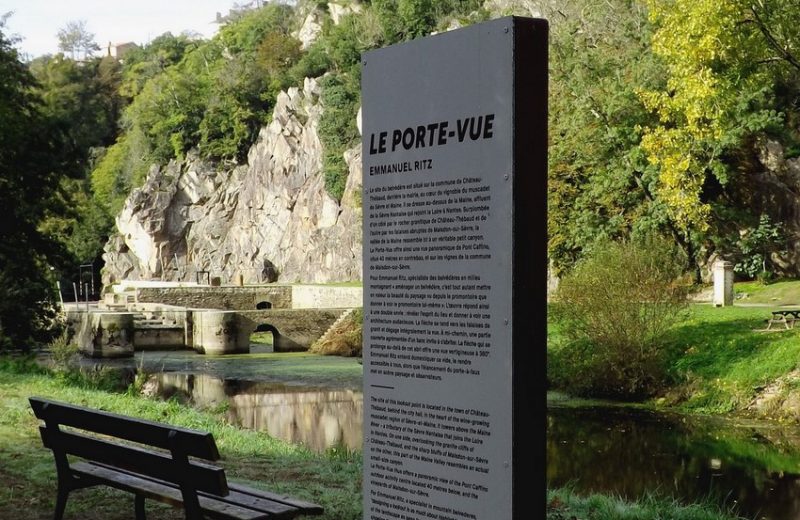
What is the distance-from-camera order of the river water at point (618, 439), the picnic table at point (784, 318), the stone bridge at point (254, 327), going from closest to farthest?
the river water at point (618, 439) → the picnic table at point (784, 318) → the stone bridge at point (254, 327)

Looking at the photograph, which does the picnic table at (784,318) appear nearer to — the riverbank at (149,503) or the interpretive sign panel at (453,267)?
the riverbank at (149,503)

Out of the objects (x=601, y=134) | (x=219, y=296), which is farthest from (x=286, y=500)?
(x=219, y=296)

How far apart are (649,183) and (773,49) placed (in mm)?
13162

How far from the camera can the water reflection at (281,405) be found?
17.1m

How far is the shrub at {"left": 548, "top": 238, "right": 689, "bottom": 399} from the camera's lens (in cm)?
2117

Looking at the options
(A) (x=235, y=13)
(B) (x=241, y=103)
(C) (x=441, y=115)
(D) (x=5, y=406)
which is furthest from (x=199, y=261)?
(C) (x=441, y=115)

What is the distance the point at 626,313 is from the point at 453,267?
17.2 metres

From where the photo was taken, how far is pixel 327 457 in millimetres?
11148

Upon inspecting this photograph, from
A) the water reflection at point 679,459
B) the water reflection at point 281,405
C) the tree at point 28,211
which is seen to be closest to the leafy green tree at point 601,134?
the water reflection at point 281,405

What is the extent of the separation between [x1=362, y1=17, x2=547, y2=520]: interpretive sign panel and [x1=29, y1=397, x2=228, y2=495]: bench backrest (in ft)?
3.71

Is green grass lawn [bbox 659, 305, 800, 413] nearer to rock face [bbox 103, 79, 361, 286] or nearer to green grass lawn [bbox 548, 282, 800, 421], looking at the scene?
green grass lawn [bbox 548, 282, 800, 421]

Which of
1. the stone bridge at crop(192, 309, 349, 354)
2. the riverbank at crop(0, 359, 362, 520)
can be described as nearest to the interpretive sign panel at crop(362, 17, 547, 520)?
the riverbank at crop(0, 359, 362, 520)

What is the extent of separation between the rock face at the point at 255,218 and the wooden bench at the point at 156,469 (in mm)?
47275

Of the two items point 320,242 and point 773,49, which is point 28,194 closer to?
point 773,49
